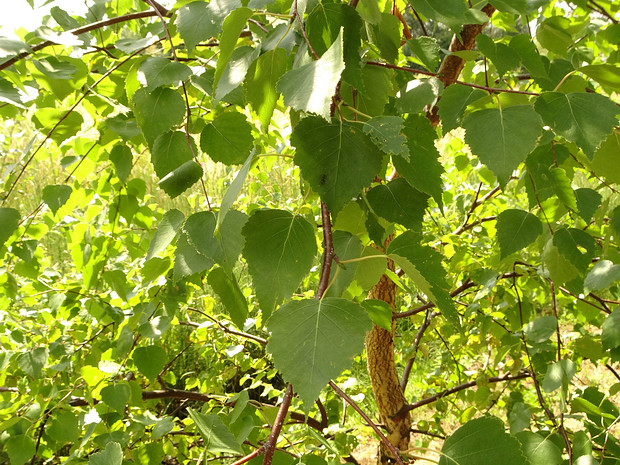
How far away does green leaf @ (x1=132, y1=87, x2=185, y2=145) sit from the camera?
0.54m

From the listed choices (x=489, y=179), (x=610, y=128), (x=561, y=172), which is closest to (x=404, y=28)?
(x=561, y=172)

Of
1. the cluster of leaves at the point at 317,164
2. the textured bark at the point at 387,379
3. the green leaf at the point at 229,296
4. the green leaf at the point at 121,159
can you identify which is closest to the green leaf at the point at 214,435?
the cluster of leaves at the point at 317,164

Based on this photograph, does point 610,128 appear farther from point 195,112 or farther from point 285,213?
point 195,112

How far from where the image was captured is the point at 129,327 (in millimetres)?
986

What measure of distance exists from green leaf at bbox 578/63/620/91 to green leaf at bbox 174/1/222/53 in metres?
0.31

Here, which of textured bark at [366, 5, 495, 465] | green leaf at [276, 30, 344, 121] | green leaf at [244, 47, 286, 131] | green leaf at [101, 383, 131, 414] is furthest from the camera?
textured bark at [366, 5, 495, 465]

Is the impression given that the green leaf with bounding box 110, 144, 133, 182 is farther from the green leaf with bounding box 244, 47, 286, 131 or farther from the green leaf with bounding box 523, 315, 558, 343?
the green leaf with bounding box 523, 315, 558, 343

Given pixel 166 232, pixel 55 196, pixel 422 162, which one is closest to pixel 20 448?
pixel 55 196

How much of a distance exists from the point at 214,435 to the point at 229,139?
0.93 feet

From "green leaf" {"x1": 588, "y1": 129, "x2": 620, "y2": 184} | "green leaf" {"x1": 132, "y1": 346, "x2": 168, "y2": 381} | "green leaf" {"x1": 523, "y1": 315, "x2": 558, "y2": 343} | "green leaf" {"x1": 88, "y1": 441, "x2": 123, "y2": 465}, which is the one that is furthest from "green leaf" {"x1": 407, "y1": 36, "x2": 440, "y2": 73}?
"green leaf" {"x1": 132, "y1": 346, "x2": 168, "y2": 381}

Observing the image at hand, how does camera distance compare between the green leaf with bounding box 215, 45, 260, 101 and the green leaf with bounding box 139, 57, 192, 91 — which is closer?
the green leaf with bounding box 215, 45, 260, 101

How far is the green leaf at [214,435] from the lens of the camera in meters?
0.43

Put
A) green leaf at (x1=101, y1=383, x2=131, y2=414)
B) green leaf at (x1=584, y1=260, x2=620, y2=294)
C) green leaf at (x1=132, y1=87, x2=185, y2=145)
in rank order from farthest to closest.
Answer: green leaf at (x1=101, y1=383, x2=131, y2=414) → green leaf at (x1=584, y1=260, x2=620, y2=294) → green leaf at (x1=132, y1=87, x2=185, y2=145)

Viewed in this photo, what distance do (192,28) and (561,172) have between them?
459mm
